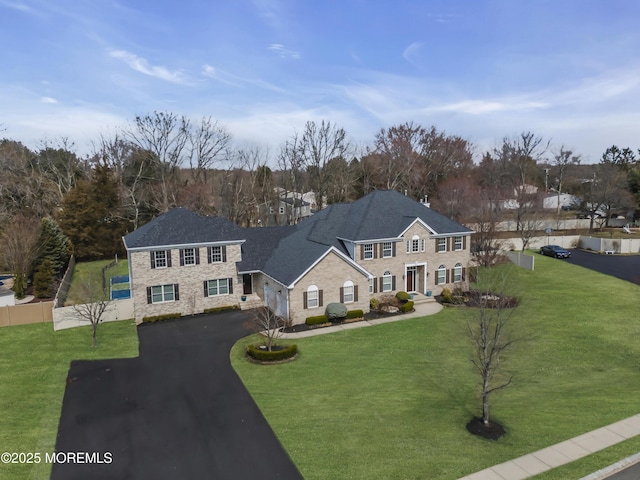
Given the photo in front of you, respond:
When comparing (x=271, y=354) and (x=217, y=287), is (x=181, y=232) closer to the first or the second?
(x=217, y=287)

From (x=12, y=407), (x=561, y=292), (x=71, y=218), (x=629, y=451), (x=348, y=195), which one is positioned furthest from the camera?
(x=348, y=195)

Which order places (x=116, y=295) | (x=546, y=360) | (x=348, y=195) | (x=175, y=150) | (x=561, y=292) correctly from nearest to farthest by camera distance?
(x=546, y=360) → (x=116, y=295) → (x=561, y=292) → (x=175, y=150) → (x=348, y=195)

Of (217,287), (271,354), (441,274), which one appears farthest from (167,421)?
(441,274)

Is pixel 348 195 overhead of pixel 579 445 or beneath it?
overhead

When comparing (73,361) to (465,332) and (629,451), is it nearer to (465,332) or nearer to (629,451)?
(465,332)

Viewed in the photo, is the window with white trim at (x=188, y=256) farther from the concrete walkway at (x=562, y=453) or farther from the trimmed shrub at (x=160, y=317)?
the concrete walkway at (x=562, y=453)

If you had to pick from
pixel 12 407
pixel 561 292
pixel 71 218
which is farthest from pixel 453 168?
pixel 12 407

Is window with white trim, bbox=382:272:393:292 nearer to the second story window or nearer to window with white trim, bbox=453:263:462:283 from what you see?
window with white trim, bbox=453:263:462:283

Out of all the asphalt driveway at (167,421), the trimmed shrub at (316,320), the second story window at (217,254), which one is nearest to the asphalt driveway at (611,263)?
the trimmed shrub at (316,320)

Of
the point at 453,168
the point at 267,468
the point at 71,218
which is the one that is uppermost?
the point at 453,168
